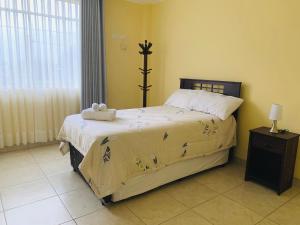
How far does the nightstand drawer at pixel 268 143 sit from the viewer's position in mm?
2273

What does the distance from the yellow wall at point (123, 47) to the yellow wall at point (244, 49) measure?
21.2 inches

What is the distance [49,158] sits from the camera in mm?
3176

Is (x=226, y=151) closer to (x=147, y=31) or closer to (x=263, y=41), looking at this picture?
(x=263, y=41)

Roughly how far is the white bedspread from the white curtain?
112cm

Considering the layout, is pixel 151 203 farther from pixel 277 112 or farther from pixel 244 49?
pixel 244 49

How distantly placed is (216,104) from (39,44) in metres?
2.64

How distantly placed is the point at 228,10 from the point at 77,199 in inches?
114

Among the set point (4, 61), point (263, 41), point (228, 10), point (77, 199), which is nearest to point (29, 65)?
point (4, 61)

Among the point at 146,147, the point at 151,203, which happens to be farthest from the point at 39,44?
the point at 151,203

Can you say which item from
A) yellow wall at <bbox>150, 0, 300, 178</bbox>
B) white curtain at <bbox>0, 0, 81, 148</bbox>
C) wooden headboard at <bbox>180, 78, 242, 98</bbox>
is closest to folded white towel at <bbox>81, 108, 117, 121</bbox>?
white curtain at <bbox>0, 0, 81, 148</bbox>

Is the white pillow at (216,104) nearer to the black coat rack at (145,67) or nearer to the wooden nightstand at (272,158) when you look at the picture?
the wooden nightstand at (272,158)

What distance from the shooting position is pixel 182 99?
10.8 feet

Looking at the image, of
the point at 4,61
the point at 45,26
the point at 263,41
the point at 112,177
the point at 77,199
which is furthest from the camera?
the point at 45,26

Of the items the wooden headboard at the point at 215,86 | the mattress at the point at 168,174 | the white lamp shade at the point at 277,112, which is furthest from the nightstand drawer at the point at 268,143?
the wooden headboard at the point at 215,86
